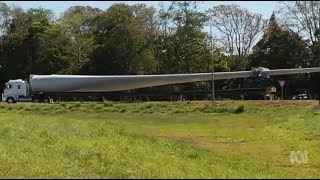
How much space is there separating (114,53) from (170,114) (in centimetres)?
2743

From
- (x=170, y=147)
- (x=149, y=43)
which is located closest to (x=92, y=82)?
(x=149, y=43)

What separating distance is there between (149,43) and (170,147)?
49.5 m

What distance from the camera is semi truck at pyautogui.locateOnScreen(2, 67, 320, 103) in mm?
51500

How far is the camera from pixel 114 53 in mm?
61938

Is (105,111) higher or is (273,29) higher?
(273,29)

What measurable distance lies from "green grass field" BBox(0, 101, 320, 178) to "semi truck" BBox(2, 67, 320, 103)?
16.5m

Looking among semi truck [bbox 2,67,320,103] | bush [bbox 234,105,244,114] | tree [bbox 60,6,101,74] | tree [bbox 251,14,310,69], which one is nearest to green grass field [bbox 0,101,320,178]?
bush [bbox 234,105,244,114]

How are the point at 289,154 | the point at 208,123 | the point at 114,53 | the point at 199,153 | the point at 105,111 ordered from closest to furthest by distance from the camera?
the point at 199,153, the point at 289,154, the point at 208,123, the point at 105,111, the point at 114,53

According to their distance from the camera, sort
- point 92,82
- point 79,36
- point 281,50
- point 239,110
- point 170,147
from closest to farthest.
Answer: point 170,147, point 239,110, point 92,82, point 281,50, point 79,36

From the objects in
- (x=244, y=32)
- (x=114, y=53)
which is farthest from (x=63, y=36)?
(x=244, y=32)

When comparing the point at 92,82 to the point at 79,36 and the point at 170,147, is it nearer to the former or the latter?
the point at 79,36

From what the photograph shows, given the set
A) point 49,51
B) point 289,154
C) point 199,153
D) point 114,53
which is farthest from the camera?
point 49,51

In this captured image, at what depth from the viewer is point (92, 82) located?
172ft

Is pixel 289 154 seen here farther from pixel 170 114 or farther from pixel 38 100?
pixel 38 100
